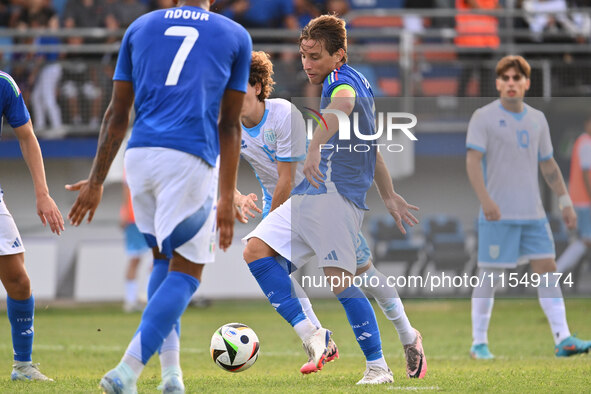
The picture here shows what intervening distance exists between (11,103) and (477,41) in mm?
10959

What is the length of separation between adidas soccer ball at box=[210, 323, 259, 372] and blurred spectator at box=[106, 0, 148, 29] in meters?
10.4

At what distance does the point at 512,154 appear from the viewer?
8.81m

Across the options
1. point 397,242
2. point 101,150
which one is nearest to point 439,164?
point 397,242

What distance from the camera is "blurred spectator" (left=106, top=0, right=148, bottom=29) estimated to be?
52.9ft

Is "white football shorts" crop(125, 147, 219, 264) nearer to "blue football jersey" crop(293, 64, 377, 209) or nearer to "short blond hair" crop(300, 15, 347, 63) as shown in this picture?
"blue football jersey" crop(293, 64, 377, 209)

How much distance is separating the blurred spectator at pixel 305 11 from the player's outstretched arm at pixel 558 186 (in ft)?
30.1

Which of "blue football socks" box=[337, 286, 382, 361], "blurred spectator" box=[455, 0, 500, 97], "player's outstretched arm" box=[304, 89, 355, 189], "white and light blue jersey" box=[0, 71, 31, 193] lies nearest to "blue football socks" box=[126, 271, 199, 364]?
"player's outstretched arm" box=[304, 89, 355, 189]

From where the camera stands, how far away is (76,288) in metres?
15.6

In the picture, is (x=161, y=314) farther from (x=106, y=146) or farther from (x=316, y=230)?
(x=316, y=230)

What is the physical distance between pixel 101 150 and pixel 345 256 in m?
2.02

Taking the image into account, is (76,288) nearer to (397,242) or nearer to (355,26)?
(397,242)

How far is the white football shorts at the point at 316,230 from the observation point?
622 cm

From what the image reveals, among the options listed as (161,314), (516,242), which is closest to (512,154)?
(516,242)

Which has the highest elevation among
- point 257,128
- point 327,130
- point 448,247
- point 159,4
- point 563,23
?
point 159,4
